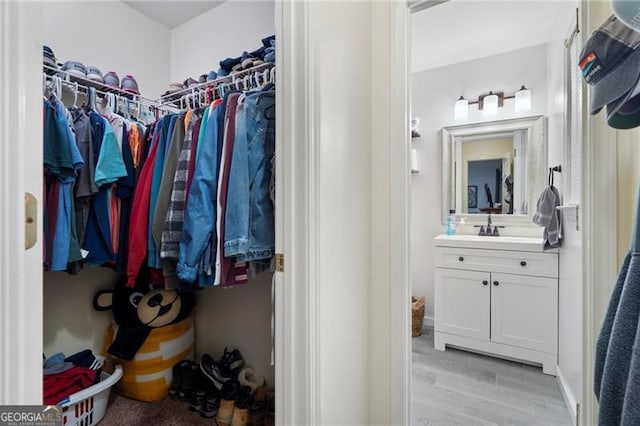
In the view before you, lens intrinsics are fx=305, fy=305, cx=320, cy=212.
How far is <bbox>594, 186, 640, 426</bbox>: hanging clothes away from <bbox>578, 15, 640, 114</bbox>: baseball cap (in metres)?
0.25

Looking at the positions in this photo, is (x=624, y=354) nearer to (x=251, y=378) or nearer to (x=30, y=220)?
(x=30, y=220)

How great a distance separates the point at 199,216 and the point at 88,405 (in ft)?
3.98

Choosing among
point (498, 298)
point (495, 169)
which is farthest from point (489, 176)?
point (498, 298)

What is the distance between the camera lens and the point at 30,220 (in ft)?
1.55

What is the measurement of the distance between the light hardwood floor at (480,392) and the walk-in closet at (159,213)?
100cm

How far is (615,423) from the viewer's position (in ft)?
1.81

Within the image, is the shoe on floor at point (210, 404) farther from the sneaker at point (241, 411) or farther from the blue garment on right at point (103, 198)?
the blue garment on right at point (103, 198)

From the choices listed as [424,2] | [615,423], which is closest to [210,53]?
[424,2]

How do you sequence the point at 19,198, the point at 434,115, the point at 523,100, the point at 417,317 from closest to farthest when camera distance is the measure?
the point at 19,198 → the point at 523,100 → the point at 417,317 → the point at 434,115

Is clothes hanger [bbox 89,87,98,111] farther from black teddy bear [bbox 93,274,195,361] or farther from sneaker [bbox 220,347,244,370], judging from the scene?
sneaker [bbox 220,347,244,370]

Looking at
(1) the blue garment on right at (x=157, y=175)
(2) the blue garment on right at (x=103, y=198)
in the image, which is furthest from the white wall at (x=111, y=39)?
(1) the blue garment on right at (x=157, y=175)

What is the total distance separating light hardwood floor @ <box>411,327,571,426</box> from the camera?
1727mm

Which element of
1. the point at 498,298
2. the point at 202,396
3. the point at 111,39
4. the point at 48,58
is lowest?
the point at 202,396

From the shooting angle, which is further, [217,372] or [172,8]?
[172,8]
